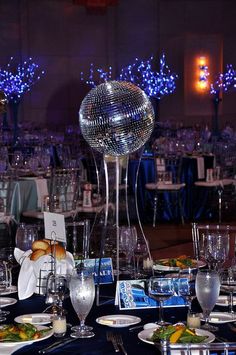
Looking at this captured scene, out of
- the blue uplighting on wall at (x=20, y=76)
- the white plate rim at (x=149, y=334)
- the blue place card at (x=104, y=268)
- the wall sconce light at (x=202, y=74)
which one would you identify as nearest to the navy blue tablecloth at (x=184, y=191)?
the blue place card at (x=104, y=268)

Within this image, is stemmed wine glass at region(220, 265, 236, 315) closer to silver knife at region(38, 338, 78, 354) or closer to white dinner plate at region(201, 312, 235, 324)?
white dinner plate at region(201, 312, 235, 324)

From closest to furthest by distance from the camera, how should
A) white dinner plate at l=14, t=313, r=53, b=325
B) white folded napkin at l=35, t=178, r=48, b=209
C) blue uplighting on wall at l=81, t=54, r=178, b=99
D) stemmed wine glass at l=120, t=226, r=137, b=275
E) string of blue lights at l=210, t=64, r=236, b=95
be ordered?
white dinner plate at l=14, t=313, r=53, b=325 < stemmed wine glass at l=120, t=226, r=137, b=275 < white folded napkin at l=35, t=178, r=48, b=209 < blue uplighting on wall at l=81, t=54, r=178, b=99 < string of blue lights at l=210, t=64, r=236, b=95

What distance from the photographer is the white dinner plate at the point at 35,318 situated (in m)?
2.06

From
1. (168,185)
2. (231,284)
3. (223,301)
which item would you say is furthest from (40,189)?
(231,284)

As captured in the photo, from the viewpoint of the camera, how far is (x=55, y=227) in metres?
2.45

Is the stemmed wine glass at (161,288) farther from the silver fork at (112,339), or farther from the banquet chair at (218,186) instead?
the banquet chair at (218,186)

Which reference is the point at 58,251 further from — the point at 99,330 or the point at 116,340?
the point at 116,340

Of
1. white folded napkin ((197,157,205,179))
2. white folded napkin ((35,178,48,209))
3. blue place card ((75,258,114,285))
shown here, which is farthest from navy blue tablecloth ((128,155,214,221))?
blue place card ((75,258,114,285))

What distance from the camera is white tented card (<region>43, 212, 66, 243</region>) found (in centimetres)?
242

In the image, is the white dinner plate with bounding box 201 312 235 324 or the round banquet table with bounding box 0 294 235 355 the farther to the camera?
the white dinner plate with bounding box 201 312 235 324

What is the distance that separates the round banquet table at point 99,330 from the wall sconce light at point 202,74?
1430cm

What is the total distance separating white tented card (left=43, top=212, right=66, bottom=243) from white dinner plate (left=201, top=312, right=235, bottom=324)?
602 mm

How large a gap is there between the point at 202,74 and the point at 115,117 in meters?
14.2

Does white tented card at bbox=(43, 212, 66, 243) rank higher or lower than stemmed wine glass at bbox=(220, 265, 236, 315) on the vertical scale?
higher
